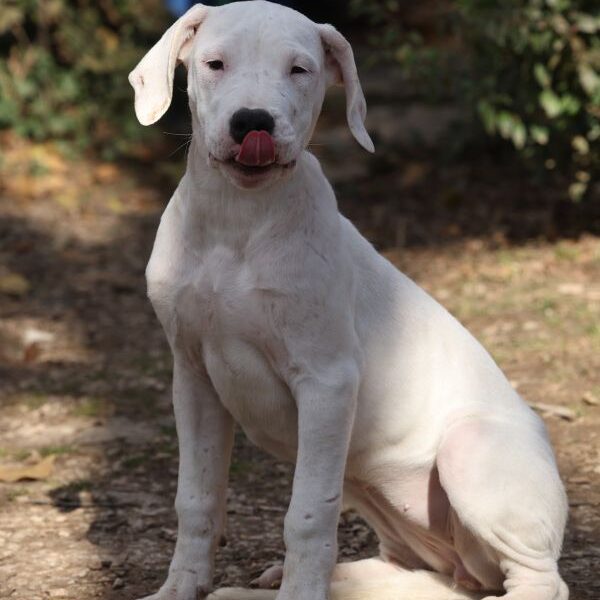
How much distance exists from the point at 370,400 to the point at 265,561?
2.90ft

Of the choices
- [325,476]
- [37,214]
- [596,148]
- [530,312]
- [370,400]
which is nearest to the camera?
[325,476]

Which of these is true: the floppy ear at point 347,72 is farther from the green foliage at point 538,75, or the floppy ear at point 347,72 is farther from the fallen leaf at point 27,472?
the green foliage at point 538,75

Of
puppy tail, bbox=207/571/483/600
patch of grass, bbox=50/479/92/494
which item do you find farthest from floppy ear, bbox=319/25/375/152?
patch of grass, bbox=50/479/92/494

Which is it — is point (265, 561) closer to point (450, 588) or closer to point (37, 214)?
→ point (450, 588)

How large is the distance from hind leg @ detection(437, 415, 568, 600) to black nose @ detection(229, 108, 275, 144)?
43.3 inches

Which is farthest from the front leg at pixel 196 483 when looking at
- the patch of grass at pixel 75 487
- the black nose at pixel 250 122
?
the patch of grass at pixel 75 487

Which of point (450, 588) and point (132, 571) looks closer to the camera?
point (450, 588)

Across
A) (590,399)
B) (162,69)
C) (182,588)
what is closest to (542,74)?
(590,399)

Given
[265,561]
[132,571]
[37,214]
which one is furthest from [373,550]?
[37,214]

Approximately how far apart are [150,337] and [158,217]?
7.23 feet

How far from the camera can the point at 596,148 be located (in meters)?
7.94

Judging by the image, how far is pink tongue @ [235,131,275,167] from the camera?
3.21 m

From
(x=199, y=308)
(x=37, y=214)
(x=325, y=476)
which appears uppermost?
(x=199, y=308)

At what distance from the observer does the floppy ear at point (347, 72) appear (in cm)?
356
